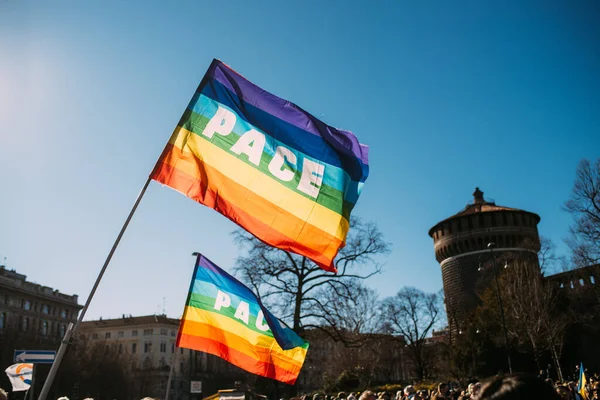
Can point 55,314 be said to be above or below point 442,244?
below

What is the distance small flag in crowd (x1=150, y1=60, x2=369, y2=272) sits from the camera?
625 cm

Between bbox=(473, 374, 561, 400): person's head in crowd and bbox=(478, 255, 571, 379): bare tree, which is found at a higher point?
bbox=(478, 255, 571, 379): bare tree

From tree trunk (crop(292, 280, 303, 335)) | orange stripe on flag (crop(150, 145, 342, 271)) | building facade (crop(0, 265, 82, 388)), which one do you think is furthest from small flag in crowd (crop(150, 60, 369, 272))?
building facade (crop(0, 265, 82, 388))

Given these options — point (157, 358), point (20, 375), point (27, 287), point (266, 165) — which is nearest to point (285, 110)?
point (266, 165)

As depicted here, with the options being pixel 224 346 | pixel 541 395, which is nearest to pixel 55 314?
pixel 224 346

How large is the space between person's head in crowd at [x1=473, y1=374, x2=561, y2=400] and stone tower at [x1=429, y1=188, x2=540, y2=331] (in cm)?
5212

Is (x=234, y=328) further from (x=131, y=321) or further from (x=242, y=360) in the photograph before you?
(x=131, y=321)

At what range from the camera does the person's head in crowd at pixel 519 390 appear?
6.05ft

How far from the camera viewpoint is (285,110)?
706 cm

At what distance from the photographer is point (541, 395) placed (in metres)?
1.84

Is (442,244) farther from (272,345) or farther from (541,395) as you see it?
(541,395)

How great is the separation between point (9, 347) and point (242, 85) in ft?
163

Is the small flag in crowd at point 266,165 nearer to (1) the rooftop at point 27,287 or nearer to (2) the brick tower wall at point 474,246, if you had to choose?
(2) the brick tower wall at point 474,246

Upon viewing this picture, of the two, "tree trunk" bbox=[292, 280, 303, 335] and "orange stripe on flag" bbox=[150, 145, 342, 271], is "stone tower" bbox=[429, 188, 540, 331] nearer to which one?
"tree trunk" bbox=[292, 280, 303, 335]
